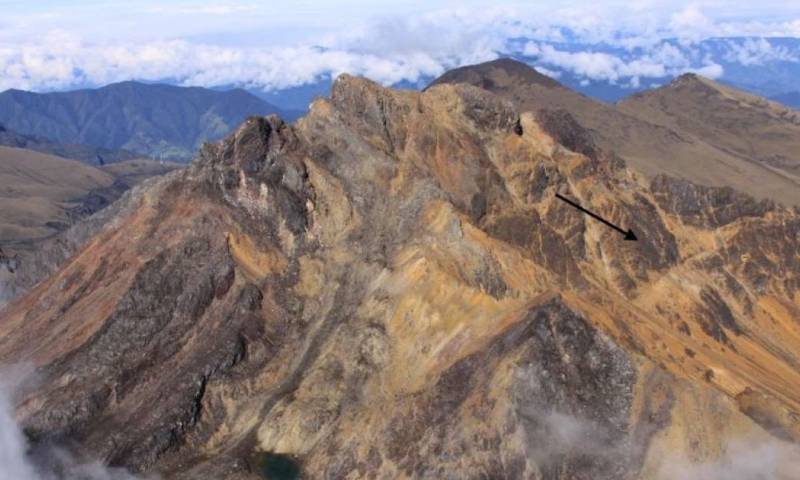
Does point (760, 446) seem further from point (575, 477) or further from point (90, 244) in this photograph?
point (90, 244)

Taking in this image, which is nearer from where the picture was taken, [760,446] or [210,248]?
[760,446]

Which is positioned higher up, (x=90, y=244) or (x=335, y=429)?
(x=90, y=244)

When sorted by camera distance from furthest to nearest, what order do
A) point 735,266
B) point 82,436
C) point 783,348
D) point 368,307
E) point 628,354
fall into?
point 735,266
point 783,348
point 368,307
point 82,436
point 628,354

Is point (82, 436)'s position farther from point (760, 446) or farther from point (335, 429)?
point (760, 446)

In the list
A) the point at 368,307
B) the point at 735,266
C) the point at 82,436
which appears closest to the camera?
the point at 82,436

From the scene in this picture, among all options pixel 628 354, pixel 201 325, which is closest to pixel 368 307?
pixel 201 325

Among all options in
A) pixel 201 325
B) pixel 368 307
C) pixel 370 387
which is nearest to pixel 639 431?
pixel 370 387

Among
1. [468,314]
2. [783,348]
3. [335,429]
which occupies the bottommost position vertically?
[783,348]
